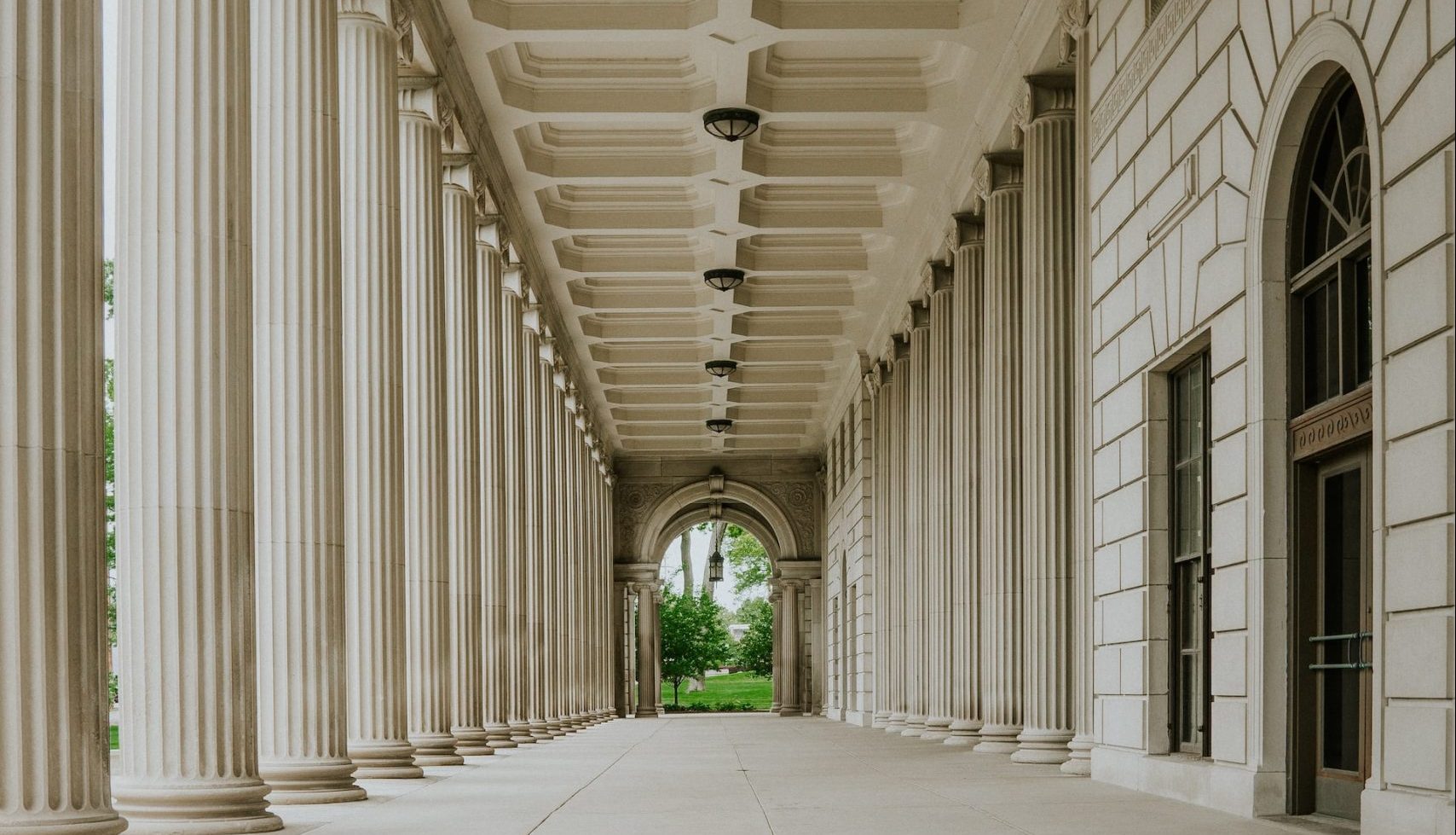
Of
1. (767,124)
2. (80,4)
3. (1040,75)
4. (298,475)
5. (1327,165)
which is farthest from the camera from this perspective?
(767,124)

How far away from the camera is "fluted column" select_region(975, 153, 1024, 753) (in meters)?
27.9

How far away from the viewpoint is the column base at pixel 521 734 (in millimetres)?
33625

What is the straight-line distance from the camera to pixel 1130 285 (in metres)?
18.4

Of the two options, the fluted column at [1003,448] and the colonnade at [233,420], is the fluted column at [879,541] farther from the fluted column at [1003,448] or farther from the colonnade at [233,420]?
the colonnade at [233,420]

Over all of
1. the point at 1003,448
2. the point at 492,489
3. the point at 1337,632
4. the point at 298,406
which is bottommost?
the point at 1337,632

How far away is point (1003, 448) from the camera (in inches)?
1114

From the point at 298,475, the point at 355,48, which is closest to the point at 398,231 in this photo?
the point at 355,48

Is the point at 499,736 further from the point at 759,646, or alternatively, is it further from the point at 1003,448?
the point at 759,646

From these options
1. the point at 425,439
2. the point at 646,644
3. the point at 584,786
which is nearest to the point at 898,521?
the point at 425,439

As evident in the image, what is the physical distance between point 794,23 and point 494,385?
33.0 feet

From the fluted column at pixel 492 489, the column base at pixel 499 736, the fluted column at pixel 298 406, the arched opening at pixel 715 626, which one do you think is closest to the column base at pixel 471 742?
the column base at pixel 499 736

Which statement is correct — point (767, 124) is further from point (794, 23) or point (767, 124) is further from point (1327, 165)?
point (1327, 165)

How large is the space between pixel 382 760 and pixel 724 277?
2121 cm

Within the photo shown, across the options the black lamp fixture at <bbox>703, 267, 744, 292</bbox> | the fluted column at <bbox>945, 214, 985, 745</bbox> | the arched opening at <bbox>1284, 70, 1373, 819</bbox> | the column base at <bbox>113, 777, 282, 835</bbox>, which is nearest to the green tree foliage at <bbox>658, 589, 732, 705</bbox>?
the black lamp fixture at <bbox>703, 267, 744, 292</bbox>
